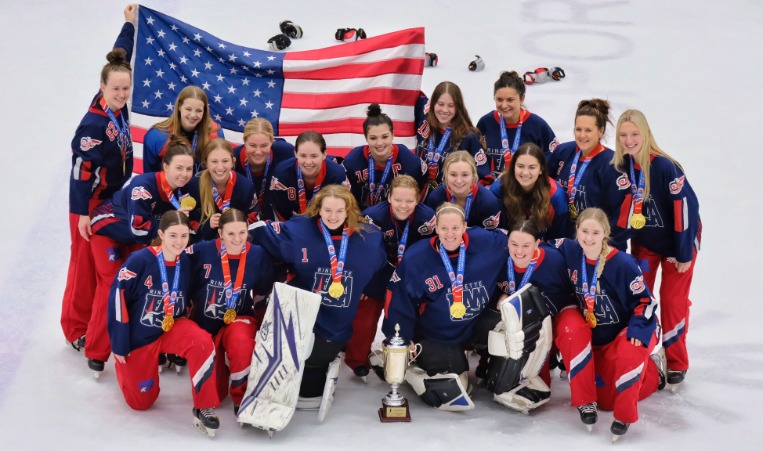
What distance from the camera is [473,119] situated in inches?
364

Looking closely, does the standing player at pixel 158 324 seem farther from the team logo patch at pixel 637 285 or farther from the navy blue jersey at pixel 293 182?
the team logo patch at pixel 637 285

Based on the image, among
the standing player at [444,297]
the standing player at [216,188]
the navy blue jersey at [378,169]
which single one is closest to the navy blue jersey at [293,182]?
the navy blue jersey at [378,169]

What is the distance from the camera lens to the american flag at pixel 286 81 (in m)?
7.34

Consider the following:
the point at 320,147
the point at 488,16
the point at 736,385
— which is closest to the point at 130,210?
the point at 320,147

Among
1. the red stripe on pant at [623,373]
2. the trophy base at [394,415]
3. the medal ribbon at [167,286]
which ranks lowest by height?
the trophy base at [394,415]

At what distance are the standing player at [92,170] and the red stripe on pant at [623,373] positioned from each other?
2.73 m

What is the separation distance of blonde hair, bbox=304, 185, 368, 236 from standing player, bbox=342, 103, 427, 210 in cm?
55

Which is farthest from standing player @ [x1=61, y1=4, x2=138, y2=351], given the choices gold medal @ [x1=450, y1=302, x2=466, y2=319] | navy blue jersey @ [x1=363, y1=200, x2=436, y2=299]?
gold medal @ [x1=450, y1=302, x2=466, y2=319]

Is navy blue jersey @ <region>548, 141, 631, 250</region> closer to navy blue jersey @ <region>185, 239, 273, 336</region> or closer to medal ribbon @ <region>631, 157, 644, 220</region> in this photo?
medal ribbon @ <region>631, 157, 644, 220</region>

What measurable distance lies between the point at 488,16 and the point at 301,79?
4.09 metres

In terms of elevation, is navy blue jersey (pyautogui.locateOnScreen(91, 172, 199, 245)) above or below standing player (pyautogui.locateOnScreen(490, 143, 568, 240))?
below

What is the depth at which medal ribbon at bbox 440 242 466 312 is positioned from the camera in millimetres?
6016

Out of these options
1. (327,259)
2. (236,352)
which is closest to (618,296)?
(327,259)

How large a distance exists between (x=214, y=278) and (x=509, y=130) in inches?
80.7
